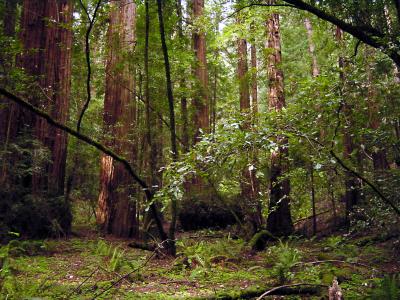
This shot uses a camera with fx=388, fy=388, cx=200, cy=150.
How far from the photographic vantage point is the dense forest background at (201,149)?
17.8 ft

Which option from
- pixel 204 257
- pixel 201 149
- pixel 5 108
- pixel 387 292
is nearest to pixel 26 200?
pixel 5 108

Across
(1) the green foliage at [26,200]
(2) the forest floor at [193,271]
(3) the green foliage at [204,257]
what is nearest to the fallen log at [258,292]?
(2) the forest floor at [193,271]

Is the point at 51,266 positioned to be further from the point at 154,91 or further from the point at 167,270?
the point at 154,91

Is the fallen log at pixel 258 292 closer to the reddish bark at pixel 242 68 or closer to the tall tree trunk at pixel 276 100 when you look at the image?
the tall tree trunk at pixel 276 100

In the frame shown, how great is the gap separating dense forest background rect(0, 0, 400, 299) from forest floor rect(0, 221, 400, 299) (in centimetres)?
6

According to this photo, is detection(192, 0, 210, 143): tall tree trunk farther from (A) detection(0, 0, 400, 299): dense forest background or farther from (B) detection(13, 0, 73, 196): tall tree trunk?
(B) detection(13, 0, 73, 196): tall tree trunk

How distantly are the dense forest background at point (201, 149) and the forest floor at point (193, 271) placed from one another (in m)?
0.06

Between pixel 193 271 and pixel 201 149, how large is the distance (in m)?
2.84

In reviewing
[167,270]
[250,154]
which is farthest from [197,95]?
[250,154]

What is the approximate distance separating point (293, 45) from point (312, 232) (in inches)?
543

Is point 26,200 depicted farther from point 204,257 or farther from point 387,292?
point 387,292

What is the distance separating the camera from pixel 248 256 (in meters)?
8.79

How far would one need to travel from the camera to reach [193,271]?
677 cm

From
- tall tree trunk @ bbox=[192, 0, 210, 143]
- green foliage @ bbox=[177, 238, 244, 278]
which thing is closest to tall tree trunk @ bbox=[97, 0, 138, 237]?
green foliage @ bbox=[177, 238, 244, 278]
